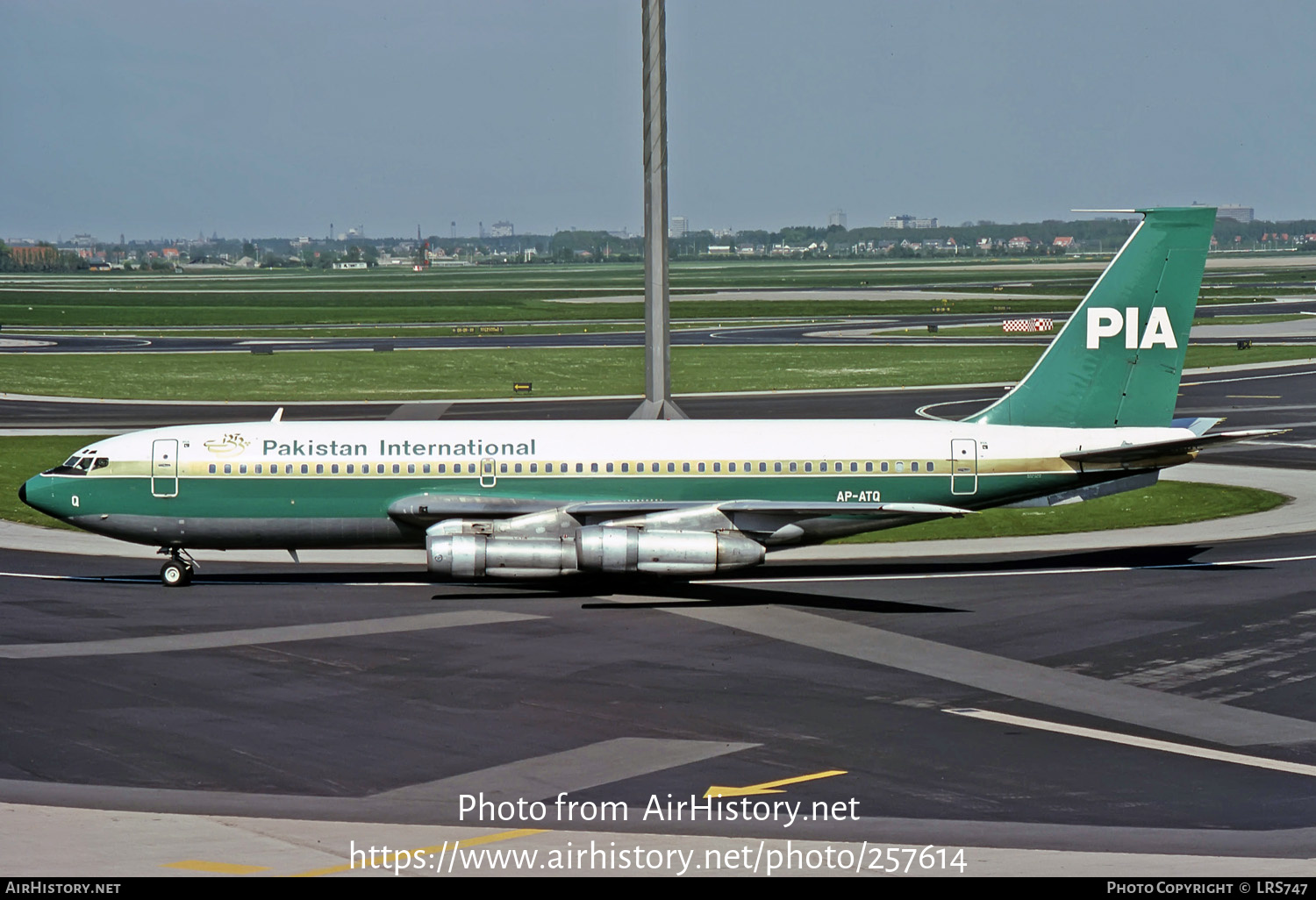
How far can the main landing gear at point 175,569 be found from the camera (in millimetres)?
36000

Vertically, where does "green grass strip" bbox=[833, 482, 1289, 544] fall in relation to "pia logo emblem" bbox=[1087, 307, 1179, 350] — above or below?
Answer: below

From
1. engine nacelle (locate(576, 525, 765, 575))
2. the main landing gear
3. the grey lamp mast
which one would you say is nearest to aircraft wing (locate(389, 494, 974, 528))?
engine nacelle (locate(576, 525, 765, 575))

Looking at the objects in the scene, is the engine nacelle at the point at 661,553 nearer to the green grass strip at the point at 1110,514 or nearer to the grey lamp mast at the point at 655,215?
the green grass strip at the point at 1110,514

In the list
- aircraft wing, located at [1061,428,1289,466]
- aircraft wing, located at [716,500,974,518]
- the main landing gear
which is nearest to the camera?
aircraft wing, located at [716,500,974,518]

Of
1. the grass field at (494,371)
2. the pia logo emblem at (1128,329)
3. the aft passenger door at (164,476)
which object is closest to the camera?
the aft passenger door at (164,476)

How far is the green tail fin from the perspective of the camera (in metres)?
36.1

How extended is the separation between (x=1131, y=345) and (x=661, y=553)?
1307 cm

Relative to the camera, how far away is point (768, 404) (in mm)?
72812

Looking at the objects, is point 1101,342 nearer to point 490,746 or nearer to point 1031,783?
point 1031,783

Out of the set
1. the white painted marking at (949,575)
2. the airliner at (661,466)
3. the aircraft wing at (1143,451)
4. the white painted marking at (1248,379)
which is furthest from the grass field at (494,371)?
the aircraft wing at (1143,451)

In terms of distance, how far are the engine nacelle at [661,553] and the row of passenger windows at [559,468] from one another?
2648mm

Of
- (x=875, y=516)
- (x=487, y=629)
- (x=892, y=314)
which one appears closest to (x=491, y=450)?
(x=487, y=629)

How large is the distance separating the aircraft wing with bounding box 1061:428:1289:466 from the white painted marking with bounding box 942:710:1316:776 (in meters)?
11.9

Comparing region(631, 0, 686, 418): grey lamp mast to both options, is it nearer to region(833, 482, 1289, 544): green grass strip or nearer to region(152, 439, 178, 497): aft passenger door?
region(833, 482, 1289, 544): green grass strip
